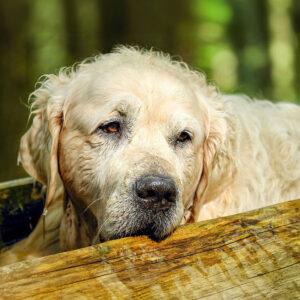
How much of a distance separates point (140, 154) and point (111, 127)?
363 millimetres

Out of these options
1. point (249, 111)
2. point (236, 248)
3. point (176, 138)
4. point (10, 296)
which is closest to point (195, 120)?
point (176, 138)

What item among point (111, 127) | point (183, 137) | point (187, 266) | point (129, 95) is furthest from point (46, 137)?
point (187, 266)

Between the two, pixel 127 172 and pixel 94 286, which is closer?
pixel 94 286

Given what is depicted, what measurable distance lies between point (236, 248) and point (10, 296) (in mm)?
838

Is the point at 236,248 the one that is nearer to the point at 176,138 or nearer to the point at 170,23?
the point at 176,138

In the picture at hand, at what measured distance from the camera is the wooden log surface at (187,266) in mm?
1407

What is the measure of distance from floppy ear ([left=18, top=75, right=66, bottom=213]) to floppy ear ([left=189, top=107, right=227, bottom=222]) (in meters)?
1.01

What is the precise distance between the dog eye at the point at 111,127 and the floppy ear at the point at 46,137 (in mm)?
378

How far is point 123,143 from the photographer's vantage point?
2.85 metres

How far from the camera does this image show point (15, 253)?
3516 mm

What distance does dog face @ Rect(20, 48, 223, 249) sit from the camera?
8.06ft

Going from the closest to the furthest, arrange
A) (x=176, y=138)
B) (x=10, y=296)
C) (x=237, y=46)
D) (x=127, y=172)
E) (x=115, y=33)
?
(x=10, y=296)
(x=127, y=172)
(x=176, y=138)
(x=115, y=33)
(x=237, y=46)

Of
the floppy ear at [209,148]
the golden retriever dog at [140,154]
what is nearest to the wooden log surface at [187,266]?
the golden retriever dog at [140,154]

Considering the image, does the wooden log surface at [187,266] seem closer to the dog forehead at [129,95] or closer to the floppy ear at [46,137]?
the dog forehead at [129,95]
